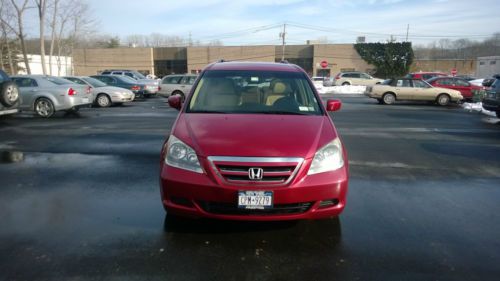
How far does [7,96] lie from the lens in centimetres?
1008

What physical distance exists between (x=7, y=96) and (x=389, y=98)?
17492mm

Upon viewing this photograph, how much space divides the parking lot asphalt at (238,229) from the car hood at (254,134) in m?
0.91

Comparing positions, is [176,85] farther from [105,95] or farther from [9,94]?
[9,94]

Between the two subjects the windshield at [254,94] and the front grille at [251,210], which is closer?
the front grille at [251,210]

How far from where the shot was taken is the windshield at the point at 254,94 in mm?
4441

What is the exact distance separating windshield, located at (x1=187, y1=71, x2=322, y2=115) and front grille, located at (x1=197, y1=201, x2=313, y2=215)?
1.32 m

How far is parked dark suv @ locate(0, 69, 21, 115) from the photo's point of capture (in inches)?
394

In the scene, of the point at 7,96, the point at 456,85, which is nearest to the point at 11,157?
the point at 7,96

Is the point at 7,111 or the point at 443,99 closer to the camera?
the point at 7,111

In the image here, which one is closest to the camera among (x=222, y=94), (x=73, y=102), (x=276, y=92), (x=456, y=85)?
(x=222, y=94)

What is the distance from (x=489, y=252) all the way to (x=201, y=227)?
2750mm

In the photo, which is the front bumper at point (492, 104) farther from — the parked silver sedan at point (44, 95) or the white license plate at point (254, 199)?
the parked silver sedan at point (44, 95)

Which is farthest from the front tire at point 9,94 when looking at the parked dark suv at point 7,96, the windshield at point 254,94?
the windshield at point 254,94

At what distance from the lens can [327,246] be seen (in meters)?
3.55
